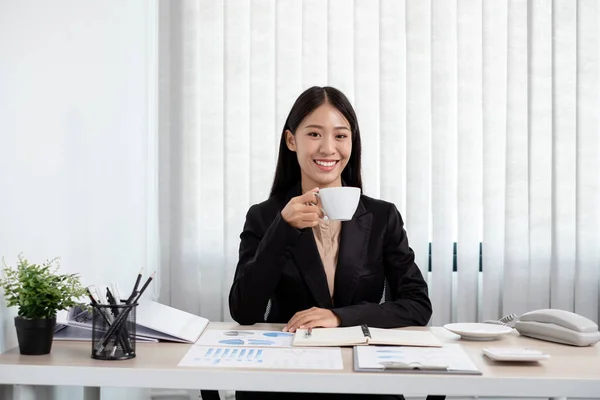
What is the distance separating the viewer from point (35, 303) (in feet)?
4.20

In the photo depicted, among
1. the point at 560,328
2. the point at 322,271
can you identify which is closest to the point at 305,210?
the point at 322,271

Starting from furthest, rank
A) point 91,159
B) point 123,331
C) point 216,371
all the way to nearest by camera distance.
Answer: point 91,159, point 123,331, point 216,371

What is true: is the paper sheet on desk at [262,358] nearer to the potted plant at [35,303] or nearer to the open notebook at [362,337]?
the open notebook at [362,337]

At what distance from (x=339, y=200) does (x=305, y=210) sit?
0.15 m

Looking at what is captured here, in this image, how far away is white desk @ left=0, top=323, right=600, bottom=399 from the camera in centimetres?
112

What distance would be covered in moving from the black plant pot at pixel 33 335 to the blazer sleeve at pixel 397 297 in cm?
64

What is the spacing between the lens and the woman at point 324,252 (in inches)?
68.0

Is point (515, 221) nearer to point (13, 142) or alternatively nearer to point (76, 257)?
point (76, 257)

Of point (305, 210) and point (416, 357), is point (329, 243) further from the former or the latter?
point (416, 357)

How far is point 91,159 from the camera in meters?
1.99

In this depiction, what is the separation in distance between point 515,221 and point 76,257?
1735 mm

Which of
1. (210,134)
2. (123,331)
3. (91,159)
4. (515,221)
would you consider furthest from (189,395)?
(123,331)

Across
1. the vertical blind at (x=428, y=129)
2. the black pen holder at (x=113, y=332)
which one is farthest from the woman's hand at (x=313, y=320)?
the vertical blind at (x=428, y=129)

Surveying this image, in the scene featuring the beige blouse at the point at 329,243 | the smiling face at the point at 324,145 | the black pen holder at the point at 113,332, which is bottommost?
the black pen holder at the point at 113,332
